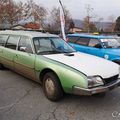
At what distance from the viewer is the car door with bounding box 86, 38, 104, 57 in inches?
312

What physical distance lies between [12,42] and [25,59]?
4.17 feet

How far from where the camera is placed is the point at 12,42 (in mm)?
6371

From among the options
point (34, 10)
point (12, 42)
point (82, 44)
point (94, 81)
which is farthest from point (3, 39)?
point (34, 10)

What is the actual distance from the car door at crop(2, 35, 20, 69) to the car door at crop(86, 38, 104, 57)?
3.38 meters

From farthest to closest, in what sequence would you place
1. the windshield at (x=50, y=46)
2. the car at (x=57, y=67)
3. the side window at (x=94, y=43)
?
the side window at (x=94, y=43), the windshield at (x=50, y=46), the car at (x=57, y=67)

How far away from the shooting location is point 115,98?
193 inches

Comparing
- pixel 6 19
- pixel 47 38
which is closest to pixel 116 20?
pixel 6 19

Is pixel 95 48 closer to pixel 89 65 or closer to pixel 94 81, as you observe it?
pixel 89 65

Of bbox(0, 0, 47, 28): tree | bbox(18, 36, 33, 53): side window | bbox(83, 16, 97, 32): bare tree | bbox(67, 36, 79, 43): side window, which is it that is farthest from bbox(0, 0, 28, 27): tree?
bbox(18, 36, 33, 53): side window

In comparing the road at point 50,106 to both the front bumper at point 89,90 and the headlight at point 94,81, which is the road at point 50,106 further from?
the headlight at point 94,81

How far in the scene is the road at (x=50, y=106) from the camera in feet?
13.0

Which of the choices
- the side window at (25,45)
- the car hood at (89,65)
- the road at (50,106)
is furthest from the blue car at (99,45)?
the side window at (25,45)

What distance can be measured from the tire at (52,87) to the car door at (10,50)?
175 cm

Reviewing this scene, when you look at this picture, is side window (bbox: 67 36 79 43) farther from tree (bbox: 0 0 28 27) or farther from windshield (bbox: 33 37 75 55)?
tree (bbox: 0 0 28 27)
